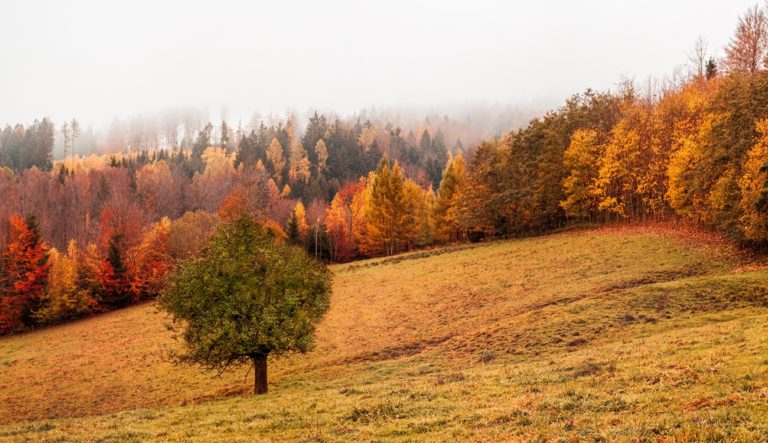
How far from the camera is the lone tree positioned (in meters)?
26.3

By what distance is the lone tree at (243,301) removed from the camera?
86.3 ft

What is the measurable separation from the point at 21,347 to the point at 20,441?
43635mm

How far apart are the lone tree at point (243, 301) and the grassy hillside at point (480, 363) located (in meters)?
2.66

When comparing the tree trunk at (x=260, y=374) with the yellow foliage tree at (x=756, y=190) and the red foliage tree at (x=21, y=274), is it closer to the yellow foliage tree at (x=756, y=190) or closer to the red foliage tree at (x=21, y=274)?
the yellow foliage tree at (x=756, y=190)

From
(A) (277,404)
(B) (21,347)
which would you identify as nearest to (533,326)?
(A) (277,404)

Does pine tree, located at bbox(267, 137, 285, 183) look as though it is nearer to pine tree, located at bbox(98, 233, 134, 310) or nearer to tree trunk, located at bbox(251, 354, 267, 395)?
pine tree, located at bbox(98, 233, 134, 310)

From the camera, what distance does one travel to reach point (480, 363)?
27.6m

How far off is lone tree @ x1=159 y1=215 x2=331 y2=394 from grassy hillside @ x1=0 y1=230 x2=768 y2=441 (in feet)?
8.73

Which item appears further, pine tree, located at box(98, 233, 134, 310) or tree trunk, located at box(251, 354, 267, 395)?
pine tree, located at box(98, 233, 134, 310)

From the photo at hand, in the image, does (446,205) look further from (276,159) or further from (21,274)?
(276,159)

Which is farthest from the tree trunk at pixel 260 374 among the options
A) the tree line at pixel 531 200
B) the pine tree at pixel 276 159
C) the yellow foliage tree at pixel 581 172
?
the pine tree at pixel 276 159

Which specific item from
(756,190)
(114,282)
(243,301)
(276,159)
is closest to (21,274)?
(114,282)

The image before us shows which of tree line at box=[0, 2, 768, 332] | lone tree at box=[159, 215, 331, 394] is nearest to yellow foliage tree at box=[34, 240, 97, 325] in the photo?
tree line at box=[0, 2, 768, 332]

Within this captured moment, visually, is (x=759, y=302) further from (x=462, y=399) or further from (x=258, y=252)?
(x=258, y=252)
